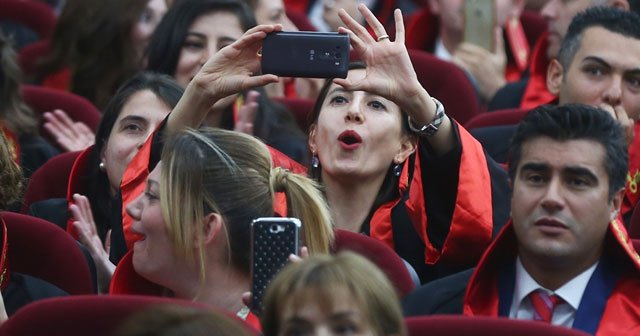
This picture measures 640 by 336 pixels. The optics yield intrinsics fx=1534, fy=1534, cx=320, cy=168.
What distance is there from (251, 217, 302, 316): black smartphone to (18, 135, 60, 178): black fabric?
224 cm

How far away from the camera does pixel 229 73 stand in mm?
3641

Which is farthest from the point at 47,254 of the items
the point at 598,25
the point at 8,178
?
the point at 598,25

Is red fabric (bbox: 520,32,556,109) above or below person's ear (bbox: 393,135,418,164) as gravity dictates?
below

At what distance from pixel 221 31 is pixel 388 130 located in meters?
1.09

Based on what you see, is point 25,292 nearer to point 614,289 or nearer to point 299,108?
point 614,289

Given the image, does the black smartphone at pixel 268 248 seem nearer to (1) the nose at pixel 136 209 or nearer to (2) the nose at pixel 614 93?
(1) the nose at pixel 136 209

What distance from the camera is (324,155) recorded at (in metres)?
4.27

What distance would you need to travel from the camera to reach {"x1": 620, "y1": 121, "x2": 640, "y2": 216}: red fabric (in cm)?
452

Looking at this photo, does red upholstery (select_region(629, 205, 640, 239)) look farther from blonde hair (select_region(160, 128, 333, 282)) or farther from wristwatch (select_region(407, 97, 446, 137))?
blonde hair (select_region(160, 128, 333, 282))

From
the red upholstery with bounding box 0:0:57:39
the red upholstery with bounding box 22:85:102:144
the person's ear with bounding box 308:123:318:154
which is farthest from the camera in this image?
the red upholstery with bounding box 0:0:57:39

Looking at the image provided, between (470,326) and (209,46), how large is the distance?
2.35 m

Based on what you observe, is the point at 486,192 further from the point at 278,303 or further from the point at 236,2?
the point at 236,2

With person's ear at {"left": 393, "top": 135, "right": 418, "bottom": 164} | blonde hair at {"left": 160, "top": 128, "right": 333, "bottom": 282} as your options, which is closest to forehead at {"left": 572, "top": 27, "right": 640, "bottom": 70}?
person's ear at {"left": 393, "top": 135, "right": 418, "bottom": 164}

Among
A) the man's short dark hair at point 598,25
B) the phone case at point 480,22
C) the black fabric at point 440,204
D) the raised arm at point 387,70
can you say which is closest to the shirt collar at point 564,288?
the black fabric at point 440,204
